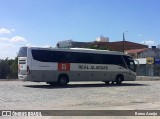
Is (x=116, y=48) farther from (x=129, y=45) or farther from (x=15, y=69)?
(x=15, y=69)

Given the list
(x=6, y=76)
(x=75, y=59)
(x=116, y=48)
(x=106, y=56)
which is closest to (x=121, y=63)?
(x=106, y=56)

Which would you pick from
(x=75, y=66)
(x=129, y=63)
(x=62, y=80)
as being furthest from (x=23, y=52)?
(x=129, y=63)

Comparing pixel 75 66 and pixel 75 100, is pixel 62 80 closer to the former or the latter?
pixel 75 66

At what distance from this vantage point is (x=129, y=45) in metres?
115

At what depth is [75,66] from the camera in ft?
99.8

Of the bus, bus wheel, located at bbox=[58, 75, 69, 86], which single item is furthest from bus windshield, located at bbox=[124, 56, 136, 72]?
bus wheel, located at bbox=[58, 75, 69, 86]

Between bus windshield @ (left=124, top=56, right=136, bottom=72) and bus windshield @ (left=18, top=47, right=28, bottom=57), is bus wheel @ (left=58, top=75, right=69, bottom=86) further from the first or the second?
bus windshield @ (left=124, top=56, right=136, bottom=72)

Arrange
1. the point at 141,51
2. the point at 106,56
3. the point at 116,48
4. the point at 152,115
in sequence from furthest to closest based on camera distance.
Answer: the point at 116,48 < the point at 141,51 < the point at 106,56 < the point at 152,115


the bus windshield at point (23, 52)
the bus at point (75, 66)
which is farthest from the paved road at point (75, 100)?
the bus windshield at point (23, 52)

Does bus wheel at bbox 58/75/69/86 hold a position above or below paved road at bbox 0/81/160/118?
above

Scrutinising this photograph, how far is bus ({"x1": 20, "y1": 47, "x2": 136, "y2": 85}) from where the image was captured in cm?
2792

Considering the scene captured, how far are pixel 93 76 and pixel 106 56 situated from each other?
2.36 metres

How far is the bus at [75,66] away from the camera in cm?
2792

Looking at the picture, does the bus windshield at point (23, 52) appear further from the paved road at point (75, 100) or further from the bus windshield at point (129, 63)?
the bus windshield at point (129, 63)
